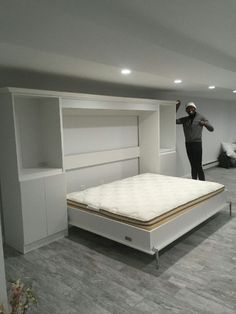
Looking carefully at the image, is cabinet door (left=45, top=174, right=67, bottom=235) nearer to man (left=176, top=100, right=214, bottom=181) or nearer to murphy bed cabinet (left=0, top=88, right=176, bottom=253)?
murphy bed cabinet (left=0, top=88, right=176, bottom=253)

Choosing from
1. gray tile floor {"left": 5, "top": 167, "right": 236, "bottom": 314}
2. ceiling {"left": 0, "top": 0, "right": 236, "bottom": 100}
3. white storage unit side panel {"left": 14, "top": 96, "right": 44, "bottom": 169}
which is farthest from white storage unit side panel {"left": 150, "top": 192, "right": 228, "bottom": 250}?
white storage unit side panel {"left": 14, "top": 96, "right": 44, "bottom": 169}

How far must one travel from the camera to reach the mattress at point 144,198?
2.69 metres

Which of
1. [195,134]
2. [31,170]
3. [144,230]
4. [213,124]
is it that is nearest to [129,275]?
[144,230]

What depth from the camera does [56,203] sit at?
3109 millimetres

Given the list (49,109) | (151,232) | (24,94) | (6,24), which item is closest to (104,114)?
(49,109)

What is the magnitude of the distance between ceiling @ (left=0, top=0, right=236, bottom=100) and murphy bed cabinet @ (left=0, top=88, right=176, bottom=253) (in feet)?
1.76

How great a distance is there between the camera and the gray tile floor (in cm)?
199

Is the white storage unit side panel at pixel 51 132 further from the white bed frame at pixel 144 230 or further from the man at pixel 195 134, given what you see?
the man at pixel 195 134

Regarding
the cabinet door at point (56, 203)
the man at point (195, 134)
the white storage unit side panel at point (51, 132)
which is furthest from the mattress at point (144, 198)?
the man at point (195, 134)

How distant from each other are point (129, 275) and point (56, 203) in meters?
1.24

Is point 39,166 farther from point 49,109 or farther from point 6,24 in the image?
point 6,24

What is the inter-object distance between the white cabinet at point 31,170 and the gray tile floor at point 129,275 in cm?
23

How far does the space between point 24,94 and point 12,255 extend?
5.73ft

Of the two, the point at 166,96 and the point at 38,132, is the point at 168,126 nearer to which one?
the point at 166,96
